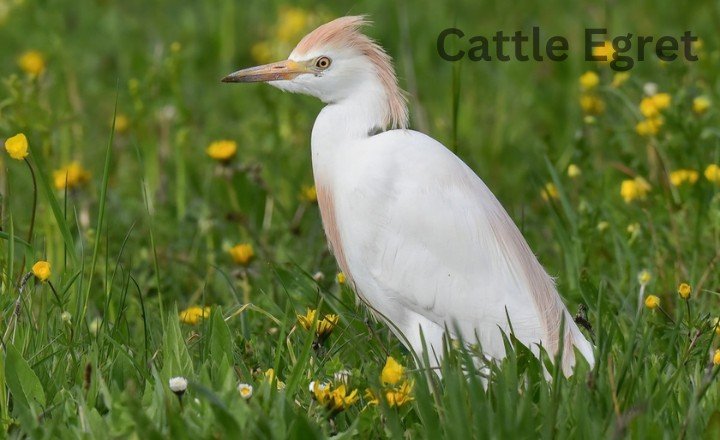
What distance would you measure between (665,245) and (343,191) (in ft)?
4.33

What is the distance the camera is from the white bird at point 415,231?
3324mm

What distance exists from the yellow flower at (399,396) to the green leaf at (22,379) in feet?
2.74

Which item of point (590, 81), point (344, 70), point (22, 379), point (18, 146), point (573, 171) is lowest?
point (22, 379)

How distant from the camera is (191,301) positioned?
4281 mm

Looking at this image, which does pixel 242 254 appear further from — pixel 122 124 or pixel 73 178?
pixel 122 124

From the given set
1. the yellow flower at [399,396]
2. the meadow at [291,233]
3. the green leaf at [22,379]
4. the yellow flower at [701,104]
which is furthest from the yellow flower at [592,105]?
the green leaf at [22,379]

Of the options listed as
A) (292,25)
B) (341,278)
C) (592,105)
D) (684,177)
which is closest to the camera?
(341,278)

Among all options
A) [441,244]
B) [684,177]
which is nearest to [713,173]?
[684,177]

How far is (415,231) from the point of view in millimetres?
3363

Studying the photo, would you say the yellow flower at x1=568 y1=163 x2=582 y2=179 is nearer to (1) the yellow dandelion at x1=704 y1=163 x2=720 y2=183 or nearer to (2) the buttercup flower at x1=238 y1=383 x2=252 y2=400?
(1) the yellow dandelion at x1=704 y1=163 x2=720 y2=183

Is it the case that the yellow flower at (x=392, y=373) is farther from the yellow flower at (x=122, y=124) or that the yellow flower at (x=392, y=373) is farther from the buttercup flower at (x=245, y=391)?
the yellow flower at (x=122, y=124)

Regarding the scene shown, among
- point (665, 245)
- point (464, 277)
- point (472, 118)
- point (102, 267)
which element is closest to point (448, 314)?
point (464, 277)

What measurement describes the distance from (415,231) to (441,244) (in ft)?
0.27

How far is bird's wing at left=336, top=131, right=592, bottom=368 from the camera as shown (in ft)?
10.9
